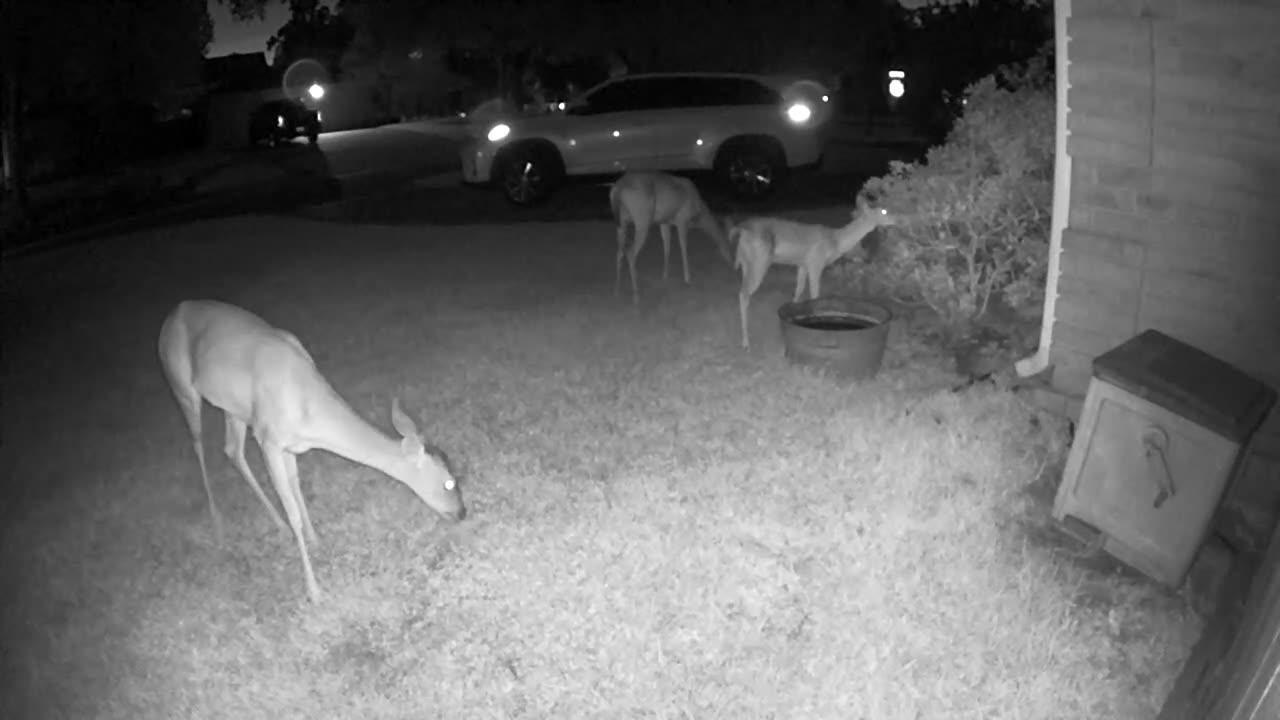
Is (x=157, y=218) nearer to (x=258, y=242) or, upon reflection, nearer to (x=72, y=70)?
(x=72, y=70)

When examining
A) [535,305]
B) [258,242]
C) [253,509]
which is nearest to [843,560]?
[253,509]

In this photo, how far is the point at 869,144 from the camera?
2386 cm

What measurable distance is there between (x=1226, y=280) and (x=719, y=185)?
1147 centimetres

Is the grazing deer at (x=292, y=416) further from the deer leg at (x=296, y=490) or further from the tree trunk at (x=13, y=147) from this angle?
the tree trunk at (x=13, y=147)

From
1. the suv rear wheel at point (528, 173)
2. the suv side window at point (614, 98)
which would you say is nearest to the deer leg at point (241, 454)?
the suv rear wheel at point (528, 173)

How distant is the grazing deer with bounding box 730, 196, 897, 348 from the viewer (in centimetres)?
812

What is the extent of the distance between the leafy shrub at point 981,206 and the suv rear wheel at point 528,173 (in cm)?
720

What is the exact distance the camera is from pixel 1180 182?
540 centimetres

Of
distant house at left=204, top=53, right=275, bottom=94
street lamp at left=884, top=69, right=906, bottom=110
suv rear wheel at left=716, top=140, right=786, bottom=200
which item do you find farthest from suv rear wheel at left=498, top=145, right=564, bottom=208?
distant house at left=204, top=53, right=275, bottom=94

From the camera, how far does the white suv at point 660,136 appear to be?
1518 cm

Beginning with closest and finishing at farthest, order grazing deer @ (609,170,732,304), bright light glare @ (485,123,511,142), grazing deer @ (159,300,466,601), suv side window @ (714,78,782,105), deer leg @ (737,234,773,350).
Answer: grazing deer @ (159,300,466,601) → deer leg @ (737,234,773,350) → grazing deer @ (609,170,732,304) → bright light glare @ (485,123,511,142) → suv side window @ (714,78,782,105)

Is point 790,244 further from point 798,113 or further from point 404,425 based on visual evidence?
point 798,113

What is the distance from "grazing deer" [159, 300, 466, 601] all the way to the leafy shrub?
15.7ft

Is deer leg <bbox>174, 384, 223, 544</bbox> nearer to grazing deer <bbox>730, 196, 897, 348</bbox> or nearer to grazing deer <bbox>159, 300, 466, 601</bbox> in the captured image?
grazing deer <bbox>159, 300, 466, 601</bbox>
